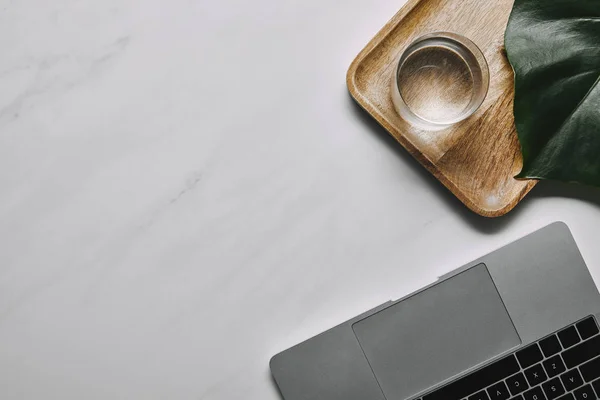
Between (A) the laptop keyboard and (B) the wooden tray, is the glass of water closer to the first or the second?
(B) the wooden tray

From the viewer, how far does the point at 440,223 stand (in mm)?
734

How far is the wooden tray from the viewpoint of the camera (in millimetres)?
704

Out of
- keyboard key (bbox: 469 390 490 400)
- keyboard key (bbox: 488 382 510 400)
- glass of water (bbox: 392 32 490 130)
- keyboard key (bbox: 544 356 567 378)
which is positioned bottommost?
keyboard key (bbox: 544 356 567 378)

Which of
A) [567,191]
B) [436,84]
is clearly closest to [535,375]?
[567,191]

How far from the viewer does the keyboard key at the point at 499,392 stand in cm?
70

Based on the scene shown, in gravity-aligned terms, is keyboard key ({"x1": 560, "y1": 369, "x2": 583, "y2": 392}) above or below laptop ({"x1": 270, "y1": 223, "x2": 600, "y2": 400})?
below

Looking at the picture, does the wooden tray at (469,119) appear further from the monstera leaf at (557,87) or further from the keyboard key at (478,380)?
the keyboard key at (478,380)

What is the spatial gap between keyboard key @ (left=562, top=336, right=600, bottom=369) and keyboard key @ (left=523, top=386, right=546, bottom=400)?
4cm

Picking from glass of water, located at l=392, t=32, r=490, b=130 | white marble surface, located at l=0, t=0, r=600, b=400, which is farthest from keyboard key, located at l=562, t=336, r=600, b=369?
glass of water, located at l=392, t=32, r=490, b=130

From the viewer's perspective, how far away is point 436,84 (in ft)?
2.33

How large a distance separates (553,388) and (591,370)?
45 mm

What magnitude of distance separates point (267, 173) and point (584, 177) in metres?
0.32

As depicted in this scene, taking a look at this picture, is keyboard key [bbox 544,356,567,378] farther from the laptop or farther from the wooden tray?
the wooden tray

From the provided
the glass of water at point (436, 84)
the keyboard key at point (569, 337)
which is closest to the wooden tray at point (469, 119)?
the glass of water at point (436, 84)
